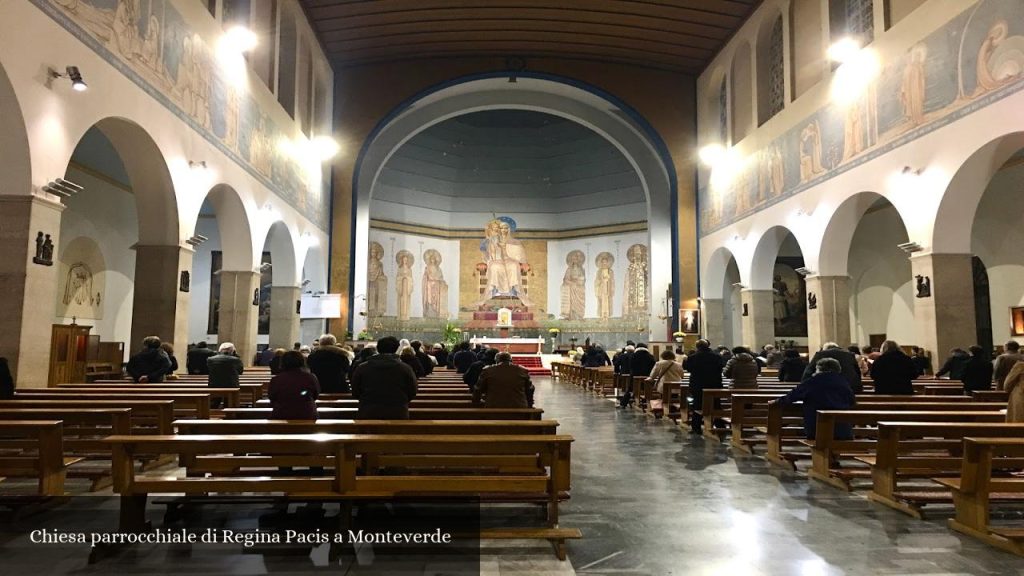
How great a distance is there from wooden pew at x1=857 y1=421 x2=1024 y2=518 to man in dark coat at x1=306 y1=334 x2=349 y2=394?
484 cm

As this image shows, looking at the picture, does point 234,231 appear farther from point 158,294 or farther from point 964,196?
point 964,196

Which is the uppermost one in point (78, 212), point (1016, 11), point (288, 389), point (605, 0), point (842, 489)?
point (605, 0)

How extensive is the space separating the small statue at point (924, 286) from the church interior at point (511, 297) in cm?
4

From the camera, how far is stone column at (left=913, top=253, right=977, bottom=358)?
10109 mm

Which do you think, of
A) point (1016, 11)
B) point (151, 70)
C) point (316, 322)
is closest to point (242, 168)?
→ point (151, 70)

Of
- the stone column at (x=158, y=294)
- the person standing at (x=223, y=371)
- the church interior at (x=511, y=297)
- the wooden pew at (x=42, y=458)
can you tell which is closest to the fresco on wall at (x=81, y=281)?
the church interior at (x=511, y=297)

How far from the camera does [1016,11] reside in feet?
27.4

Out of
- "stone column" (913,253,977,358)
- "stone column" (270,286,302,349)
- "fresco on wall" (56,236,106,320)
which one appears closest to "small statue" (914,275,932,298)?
"stone column" (913,253,977,358)

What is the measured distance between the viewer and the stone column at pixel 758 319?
650 inches

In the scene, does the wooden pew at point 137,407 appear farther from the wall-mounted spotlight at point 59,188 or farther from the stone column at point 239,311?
the stone column at point 239,311

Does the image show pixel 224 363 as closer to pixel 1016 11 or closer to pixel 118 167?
pixel 118 167

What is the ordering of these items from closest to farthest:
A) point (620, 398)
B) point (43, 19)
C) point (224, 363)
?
point (43, 19) → point (224, 363) → point (620, 398)

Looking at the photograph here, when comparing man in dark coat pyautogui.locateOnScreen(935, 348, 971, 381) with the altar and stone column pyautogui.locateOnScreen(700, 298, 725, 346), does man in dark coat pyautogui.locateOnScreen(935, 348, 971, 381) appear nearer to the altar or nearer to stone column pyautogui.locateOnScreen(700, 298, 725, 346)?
stone column pyautogui.locateOnScreen(700, 298, 725, 346)

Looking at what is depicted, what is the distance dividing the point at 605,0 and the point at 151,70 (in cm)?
1112
